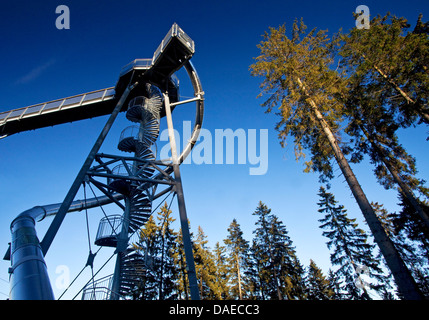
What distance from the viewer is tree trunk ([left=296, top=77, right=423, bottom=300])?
6008 millimetres

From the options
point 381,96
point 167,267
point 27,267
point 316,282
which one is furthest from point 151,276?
point 316,282

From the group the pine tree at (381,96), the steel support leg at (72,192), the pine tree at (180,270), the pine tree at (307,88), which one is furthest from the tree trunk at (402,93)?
the pine tree at (180,270)

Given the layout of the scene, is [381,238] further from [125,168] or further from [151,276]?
[151,276]

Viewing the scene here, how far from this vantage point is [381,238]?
22.1 ft

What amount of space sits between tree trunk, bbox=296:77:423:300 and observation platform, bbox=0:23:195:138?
8.14 meters

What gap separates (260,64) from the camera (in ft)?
37.7

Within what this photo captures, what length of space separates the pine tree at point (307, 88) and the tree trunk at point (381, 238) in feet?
0.16

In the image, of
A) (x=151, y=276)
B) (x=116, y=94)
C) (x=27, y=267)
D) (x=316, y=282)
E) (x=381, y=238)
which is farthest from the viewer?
(x=316, y=282)

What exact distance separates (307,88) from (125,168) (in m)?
9.25

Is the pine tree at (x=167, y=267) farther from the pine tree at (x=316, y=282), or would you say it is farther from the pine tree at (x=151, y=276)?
the pine tree at (x=316, y=282)

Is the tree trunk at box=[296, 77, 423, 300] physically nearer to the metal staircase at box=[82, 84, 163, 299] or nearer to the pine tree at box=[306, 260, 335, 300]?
the metal staircase at box=[82, 84, 163, 299]

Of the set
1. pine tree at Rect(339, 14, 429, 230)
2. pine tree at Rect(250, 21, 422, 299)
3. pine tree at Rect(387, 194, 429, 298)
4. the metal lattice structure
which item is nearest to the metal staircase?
the metal lattice structure
